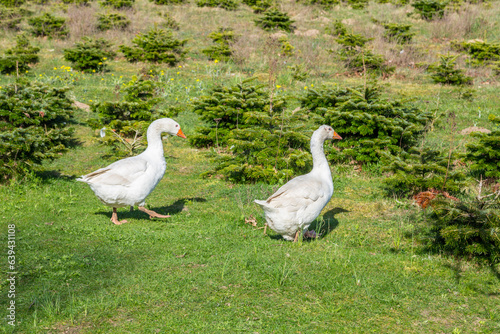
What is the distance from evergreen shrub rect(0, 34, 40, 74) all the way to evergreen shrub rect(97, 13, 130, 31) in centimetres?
535

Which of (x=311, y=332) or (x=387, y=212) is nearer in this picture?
(x=311, y=332)

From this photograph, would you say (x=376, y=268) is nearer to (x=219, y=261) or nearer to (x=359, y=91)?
(x=219, y=261)

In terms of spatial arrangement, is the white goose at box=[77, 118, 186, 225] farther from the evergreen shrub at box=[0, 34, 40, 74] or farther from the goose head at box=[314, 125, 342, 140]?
the evergreen shrub at box=[0, 34, 40, 74]

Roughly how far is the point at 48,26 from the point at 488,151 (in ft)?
69.0

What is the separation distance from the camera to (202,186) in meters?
9.33

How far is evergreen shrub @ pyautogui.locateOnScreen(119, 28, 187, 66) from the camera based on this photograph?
59.2 ft

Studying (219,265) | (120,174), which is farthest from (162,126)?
(219,265)

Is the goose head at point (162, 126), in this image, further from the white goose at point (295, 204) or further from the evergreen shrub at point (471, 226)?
the evergreen shrub at point (471, 226)

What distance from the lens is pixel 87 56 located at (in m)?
17.6

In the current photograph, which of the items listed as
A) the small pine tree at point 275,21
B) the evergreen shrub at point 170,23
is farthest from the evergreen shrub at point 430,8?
the evergreen shrub at point 170,23

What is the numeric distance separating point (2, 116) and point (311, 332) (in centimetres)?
983

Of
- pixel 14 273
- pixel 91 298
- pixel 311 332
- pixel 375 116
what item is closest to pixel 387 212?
pixel 375 116

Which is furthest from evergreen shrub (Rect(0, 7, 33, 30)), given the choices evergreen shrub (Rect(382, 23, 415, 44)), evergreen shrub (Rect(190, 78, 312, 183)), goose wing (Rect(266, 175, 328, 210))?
goose wing (Rect(266, 175, 328, 210))

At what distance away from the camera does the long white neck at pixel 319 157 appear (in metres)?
6.72
